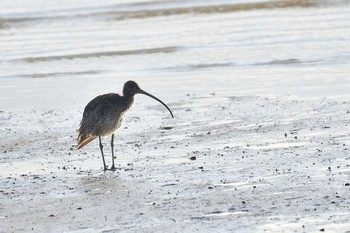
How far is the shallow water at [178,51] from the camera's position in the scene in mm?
19828

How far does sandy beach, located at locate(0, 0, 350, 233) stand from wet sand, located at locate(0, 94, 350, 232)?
0.07 feet

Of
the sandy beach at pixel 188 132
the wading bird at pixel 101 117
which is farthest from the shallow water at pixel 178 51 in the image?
the wading bird at pixel 101 117

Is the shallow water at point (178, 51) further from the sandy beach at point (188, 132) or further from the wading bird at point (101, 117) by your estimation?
the wading bird at point (101, 117)

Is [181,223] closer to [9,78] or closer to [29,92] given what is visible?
[29,92]

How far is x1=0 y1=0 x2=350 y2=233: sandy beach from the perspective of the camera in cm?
984

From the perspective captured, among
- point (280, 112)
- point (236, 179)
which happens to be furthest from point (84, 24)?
point (236, 179)

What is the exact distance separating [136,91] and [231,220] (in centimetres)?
529

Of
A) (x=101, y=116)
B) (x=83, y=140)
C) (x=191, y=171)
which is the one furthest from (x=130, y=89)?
(x=191, y=171)

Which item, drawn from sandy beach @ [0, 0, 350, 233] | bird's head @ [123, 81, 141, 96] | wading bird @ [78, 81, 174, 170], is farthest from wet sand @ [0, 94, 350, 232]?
bird's head @ [123, 81, 141, 96]

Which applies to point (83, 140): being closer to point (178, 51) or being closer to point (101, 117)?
point (101, 117)

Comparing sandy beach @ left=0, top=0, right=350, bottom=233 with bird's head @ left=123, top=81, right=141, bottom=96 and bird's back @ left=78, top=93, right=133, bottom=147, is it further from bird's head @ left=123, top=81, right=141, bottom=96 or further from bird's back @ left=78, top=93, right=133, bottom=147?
bird's head @ left=123, top=81, right=141, bottom=96

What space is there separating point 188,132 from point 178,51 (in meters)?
11.5

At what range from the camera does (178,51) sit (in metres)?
26.3

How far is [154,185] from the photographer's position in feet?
37.0
